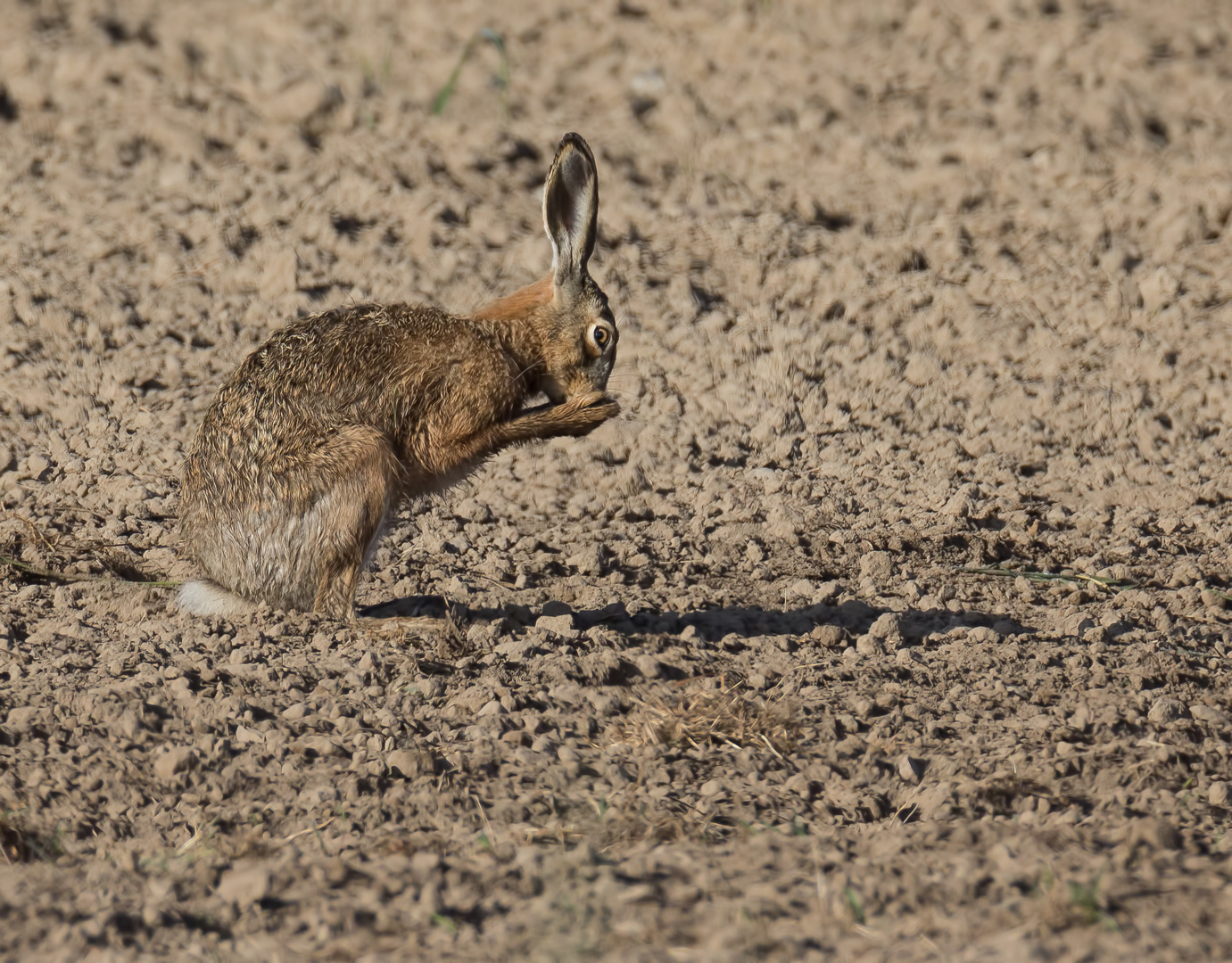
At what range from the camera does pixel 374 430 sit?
539 cm

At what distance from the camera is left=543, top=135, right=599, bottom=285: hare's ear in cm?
559

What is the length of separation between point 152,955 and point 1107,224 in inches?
275

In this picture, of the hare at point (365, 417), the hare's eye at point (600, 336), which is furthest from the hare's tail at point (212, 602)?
the hare's eye at point (600, 336)

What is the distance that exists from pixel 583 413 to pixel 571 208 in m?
0.85

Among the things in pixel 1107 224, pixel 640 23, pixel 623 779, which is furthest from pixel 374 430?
pixel 640 23

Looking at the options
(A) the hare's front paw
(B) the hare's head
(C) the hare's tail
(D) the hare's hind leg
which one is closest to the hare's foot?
(A) the hare's front paw

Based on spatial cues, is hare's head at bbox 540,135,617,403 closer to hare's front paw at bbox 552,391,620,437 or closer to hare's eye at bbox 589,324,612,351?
hare's eye at bbox 589,324,612,351

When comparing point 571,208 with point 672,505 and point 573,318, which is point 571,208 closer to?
point 573,318

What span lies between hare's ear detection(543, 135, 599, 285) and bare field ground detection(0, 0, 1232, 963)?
1.32m

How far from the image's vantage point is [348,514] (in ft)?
16.9

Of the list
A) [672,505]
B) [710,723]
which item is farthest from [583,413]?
[710,723]

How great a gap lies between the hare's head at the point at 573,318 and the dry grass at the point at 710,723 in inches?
67.6

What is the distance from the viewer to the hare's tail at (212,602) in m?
5.41

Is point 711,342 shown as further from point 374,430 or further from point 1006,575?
point 374,430
